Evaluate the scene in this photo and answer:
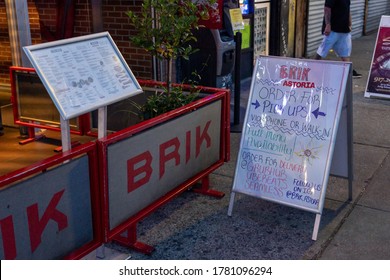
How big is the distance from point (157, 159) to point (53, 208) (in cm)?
107

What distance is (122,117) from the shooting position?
561 cm

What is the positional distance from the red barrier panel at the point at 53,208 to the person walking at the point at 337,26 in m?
6.65

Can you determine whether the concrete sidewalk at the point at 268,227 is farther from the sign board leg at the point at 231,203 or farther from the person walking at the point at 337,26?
the person walking at the point at 337,26

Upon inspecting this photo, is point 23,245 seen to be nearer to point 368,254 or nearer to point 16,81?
point 368,254

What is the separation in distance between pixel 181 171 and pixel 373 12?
50.3 ft

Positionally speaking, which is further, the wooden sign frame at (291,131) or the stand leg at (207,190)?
the stand leg at (207,190)

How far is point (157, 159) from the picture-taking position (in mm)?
3832

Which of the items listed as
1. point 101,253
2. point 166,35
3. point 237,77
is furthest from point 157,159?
point 237,77

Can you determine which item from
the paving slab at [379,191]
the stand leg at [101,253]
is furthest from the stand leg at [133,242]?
the paving slab at [379,191]

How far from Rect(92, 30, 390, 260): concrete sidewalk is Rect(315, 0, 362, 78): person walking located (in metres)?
4.06

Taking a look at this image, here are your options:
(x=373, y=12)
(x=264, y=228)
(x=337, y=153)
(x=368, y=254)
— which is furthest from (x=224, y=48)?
(x=373, y=12)

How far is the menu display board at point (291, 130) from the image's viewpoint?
396 cm

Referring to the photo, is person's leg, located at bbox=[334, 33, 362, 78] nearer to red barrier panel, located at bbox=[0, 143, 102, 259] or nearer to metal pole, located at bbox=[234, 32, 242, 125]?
metal pole, located at bbox=[234, 32, 242, 125]

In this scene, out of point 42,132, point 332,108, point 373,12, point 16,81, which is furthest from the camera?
point 373,12
